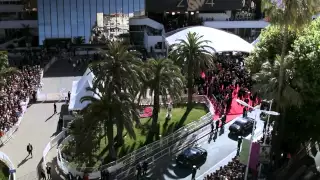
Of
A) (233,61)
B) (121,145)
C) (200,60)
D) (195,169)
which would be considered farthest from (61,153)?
(233,61)

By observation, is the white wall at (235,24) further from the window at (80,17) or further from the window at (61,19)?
the window at (61,19)

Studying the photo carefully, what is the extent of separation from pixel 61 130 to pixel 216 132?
39.0ft

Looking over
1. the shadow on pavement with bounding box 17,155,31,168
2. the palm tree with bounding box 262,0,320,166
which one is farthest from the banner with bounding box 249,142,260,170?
the shadow on pavement with bounding box 17,155,31,168

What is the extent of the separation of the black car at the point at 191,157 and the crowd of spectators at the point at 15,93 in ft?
44.3

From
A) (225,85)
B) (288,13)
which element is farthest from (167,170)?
(225,85)

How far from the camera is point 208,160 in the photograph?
1110 inches

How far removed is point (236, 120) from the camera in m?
32.2

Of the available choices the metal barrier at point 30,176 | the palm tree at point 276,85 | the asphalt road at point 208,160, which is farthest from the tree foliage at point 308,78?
the metal barrier at point 30,176

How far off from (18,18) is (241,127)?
47019 mm

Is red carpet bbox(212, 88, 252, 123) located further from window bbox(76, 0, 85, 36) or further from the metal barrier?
window bbox(76, 0, 85, 36)

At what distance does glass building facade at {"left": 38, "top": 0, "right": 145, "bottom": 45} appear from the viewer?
206ft

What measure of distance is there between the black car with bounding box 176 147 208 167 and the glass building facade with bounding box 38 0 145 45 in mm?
40254

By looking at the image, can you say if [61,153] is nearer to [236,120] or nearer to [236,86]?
[236,120]

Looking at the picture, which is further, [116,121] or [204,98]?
[204,98]
